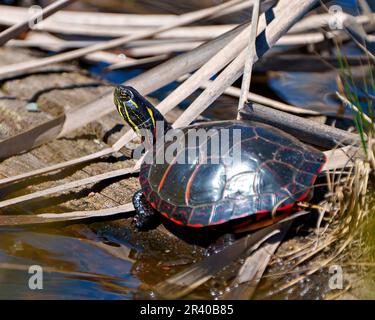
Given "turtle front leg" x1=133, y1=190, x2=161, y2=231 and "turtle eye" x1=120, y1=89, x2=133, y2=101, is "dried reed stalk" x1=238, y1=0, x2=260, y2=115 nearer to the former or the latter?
"turtle eye" x1=120, y1=89, x2=133, y2=101

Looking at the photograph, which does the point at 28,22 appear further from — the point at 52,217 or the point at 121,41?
the point at 52,217

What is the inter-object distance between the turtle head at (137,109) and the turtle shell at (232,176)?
457 mm

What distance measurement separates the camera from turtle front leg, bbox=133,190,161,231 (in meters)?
3.63

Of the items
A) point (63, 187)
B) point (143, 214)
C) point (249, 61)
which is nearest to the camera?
point (143, 214)

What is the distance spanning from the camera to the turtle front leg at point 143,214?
143 inches

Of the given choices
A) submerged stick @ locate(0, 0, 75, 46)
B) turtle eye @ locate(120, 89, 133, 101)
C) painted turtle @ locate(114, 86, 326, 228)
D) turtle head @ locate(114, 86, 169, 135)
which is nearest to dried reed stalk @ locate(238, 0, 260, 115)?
painted turtle @ locate(114, 86, 326, 228)

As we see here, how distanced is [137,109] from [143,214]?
75 centimetres

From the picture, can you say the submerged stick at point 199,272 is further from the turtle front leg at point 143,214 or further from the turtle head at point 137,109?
the turtle head at point 137,109

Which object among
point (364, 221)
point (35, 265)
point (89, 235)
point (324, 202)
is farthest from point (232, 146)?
point (35, 265)

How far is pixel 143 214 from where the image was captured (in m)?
3.63

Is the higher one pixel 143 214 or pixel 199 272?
pixel 143 214

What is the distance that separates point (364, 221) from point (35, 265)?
1706mm

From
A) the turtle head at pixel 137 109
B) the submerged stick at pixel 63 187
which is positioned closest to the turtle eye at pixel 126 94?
the turtle head at pixel 137 109

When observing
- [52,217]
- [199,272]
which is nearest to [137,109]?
[52,217]
